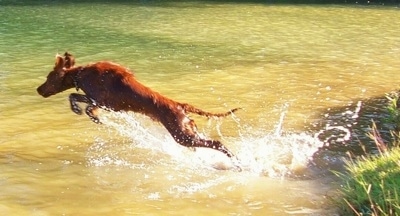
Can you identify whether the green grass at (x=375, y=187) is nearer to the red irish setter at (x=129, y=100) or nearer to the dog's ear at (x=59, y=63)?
the red irish setter at (x=129, y=100)

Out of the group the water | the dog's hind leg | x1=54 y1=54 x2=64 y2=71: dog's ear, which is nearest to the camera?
the water

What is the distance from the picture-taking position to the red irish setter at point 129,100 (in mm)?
6227

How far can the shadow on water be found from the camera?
6.91m

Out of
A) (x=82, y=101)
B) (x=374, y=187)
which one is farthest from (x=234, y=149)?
(x=374, y=187)

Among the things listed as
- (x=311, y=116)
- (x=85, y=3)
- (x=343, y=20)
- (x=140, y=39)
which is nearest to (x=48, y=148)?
(x=311, y=116)

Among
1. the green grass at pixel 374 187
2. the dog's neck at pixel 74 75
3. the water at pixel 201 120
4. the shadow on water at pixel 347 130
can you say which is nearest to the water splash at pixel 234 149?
the water at pixel 201 120

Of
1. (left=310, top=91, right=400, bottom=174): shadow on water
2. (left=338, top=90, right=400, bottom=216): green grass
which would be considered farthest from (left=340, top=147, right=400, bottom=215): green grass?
(left=310, top=91, right=400, bottom=174): shadow on water

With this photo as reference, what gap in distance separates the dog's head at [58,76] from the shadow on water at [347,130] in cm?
249

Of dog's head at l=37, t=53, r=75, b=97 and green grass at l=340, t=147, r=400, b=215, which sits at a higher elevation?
dog's head at l=37, t=53, r=75, b=97

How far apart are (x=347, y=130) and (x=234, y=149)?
1428 mm

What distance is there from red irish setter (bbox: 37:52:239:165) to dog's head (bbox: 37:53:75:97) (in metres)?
0.02

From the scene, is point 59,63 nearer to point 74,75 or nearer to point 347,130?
point 74,75

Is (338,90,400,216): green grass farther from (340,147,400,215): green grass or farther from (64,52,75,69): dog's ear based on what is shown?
(64,52,75,69): dog's ear

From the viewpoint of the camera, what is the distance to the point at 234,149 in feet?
24.1
